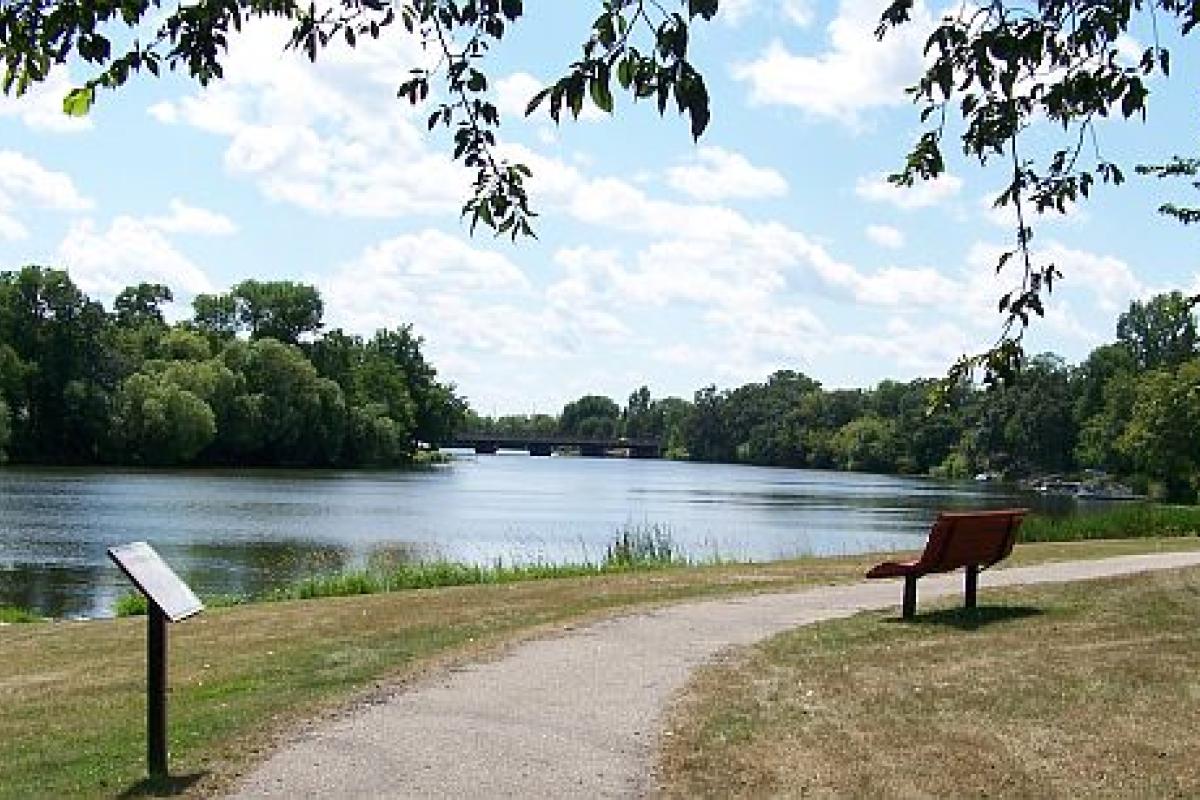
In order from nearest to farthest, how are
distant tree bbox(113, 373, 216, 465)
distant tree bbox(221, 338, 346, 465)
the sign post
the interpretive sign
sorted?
the interpretive sign
the sign post
distant tree bbox(113, 373, 216, 465)
distant tree bbox(221, 338, 346, 465)

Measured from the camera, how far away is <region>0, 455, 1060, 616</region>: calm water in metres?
31.1

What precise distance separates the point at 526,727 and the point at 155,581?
90.2 inches

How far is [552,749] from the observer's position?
8039 millimetres

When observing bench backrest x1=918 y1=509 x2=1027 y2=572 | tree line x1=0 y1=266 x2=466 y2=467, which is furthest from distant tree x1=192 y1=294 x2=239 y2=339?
bench backrest x1=918 y1=509 x2=1027 y2=572

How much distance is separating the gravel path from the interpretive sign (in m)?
0.92

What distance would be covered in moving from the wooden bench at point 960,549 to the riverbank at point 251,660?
257 centimetres

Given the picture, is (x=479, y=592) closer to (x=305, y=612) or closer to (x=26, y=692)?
(x=305, y=612)

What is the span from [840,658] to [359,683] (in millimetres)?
3482

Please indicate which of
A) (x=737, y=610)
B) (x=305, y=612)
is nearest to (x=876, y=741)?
(x=737, y=610)

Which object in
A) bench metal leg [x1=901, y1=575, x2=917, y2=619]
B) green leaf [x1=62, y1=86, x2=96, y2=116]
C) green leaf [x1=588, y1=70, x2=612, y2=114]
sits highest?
green leaf [x1=62, y1=86, x2=96, y2=116]

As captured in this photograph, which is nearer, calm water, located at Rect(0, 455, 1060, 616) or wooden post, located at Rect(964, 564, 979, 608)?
wooden post, located at Rect(964, 564, 979, 608)

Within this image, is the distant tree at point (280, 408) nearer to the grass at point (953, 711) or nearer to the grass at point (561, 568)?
the grass at point (561, 568)

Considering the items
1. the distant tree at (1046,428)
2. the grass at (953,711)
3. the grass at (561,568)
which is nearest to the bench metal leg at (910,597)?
the grass at (953,711)

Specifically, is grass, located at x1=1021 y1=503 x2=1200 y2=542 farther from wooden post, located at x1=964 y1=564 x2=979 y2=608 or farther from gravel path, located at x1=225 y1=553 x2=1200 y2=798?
gravel path, located at x1=225 y1=553 x2=1200 y2=798
